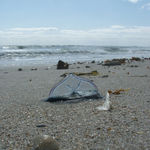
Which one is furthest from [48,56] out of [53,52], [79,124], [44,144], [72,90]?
[44,144]

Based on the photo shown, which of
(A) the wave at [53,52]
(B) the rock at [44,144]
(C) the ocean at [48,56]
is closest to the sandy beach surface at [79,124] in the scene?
(B) the rock at [44,144]

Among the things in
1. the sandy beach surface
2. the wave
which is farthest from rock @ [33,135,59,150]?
the wave

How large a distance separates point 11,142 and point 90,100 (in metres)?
1.75

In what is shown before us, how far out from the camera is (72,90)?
4.05m

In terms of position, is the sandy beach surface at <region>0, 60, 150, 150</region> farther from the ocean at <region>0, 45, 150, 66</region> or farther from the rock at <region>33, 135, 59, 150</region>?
the ocean at <region>0, 45, 150, 66</region>

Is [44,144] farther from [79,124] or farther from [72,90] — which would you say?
[72,90]

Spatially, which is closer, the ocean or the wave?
the ocean

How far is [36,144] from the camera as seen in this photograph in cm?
204

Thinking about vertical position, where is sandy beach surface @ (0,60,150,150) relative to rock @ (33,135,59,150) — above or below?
below

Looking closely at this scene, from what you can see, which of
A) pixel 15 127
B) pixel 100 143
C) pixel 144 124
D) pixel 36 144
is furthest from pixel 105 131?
pixel 15 127

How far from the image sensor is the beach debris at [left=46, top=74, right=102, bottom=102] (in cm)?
393

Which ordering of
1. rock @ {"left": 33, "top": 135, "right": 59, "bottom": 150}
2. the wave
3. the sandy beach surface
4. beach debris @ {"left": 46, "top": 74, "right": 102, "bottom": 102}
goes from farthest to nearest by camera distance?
the wave, beach debris @ {"left": 46, "top": 74, "right": 102, "bottom": 102}, the sandy beach surface, rock @ {"left": 33, "top": 135, "right": 59, "bottom": 150}

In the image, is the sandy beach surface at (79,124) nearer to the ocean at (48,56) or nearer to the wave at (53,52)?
the ocean at (48,56)

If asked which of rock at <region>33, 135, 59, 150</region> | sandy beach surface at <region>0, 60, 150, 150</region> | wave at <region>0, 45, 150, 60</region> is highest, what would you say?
wave at <region>0, 45, 150, 60</region>
